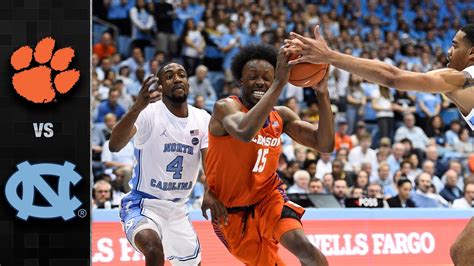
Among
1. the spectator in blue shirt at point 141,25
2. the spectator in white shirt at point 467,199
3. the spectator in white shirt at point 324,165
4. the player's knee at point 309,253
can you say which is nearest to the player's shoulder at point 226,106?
the player's knee at point 309,253

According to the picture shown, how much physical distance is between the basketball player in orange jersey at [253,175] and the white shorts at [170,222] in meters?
0.58

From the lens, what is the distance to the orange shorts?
6121 mm

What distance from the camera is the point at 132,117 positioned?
6238 millimetres

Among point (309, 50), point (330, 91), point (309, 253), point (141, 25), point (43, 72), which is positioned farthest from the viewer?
point (330, 91)

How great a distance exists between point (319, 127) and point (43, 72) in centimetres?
231

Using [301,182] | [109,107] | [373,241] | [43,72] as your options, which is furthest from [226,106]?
[109,107]

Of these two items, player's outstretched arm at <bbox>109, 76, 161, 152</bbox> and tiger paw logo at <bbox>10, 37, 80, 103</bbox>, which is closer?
tiger paw logo at <bbox>10, 37, 80, 103</bbox>

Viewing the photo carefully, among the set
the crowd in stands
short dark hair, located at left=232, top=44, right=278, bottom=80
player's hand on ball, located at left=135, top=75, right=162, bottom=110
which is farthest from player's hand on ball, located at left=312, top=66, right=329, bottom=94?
the crowd in stands

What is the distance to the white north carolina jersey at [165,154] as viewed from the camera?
22.3 ft

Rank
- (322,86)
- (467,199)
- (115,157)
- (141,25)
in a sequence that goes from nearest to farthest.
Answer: (322,86), (115,157), (467,199), (141,25)

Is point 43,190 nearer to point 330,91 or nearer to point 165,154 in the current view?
point 165,154

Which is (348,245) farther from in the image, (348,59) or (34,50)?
(34,50)

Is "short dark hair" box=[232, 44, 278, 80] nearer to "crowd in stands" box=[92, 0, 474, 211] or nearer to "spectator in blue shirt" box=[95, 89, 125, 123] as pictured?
"crowd in stands" box=[92, 0, 474, 211]

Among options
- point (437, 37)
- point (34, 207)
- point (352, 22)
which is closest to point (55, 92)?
point (34, 207)
